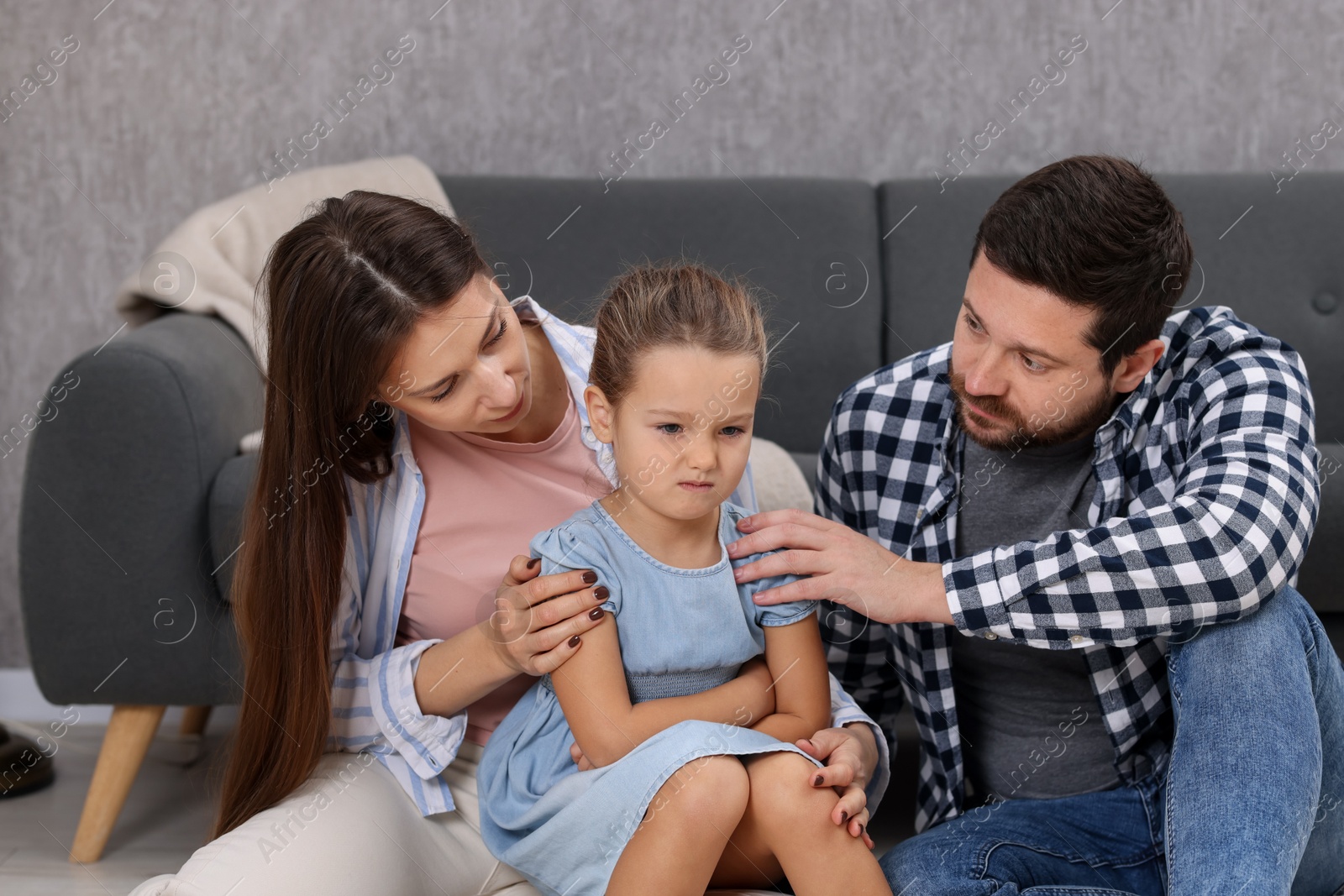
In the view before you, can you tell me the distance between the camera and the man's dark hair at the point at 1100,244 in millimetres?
1172

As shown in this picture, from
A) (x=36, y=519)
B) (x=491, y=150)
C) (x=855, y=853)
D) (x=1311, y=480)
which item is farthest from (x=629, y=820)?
(x=491, y=150)

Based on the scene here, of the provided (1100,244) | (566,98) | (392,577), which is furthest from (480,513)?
(566,98)

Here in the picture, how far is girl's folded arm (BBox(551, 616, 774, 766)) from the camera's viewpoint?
3.33 feet

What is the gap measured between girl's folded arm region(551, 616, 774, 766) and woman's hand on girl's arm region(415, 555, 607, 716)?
1 centimetres

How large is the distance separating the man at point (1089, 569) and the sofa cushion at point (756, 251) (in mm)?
695

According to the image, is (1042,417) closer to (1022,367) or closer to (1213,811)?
(1022,367)

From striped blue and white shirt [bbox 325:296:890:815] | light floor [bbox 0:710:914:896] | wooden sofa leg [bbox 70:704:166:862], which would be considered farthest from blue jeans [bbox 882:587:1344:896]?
wooden sofa leg [bbox 70:704:166:862]

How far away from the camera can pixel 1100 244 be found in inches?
A: 46.1

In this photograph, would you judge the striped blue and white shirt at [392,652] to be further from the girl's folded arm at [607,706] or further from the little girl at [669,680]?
the girl's folded arm at [607,706]

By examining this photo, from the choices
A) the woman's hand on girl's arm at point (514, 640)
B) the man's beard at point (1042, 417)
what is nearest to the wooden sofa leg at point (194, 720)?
the woman's hand on girl's arm at point (514, 640)

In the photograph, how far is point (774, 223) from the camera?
7.06 ft

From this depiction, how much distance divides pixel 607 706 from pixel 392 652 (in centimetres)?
28

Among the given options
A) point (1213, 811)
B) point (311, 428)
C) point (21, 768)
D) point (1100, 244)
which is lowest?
point (21, 768)

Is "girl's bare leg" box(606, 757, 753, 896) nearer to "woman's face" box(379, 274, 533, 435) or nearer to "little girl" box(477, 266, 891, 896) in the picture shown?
"little girl" box(477, 266, 891, 896)
